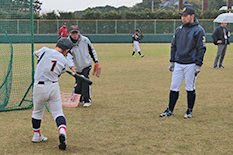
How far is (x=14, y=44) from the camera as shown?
8.66 m

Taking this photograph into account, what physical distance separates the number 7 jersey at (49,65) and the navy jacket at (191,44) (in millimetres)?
2857

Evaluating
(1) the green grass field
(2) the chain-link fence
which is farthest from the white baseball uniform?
(2) the chain-link fence

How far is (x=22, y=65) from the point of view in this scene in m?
9.91

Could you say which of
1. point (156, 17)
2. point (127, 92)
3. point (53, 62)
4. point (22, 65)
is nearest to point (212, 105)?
point (127, 92)

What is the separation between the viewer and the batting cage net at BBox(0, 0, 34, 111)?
7.71 m

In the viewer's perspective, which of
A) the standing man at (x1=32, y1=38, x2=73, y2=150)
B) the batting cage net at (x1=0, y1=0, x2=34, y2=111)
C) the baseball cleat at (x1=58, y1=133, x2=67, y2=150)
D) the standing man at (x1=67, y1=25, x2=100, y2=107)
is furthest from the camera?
the standing man at (x1=67, y1=25, x2=100, y2=107)

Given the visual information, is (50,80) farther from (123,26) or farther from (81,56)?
(123,26)

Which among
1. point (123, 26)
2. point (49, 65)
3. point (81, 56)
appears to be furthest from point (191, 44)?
point (123, 26)

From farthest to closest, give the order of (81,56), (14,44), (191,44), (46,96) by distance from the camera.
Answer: (14,44) → (81,56) → (191,44) → (46,96)

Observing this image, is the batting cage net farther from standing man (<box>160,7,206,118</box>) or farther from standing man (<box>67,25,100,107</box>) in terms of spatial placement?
standing man (<box>160,7,206,118</box>)

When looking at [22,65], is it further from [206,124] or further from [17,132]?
[206,124]

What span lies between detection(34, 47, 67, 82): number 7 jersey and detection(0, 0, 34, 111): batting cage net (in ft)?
8.88

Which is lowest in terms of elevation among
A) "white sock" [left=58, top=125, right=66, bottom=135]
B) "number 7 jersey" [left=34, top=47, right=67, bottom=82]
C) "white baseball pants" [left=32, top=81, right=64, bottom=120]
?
"white sock" [left=58, top=125, right=66, bottom=135]

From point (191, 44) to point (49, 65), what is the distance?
3.17 m
